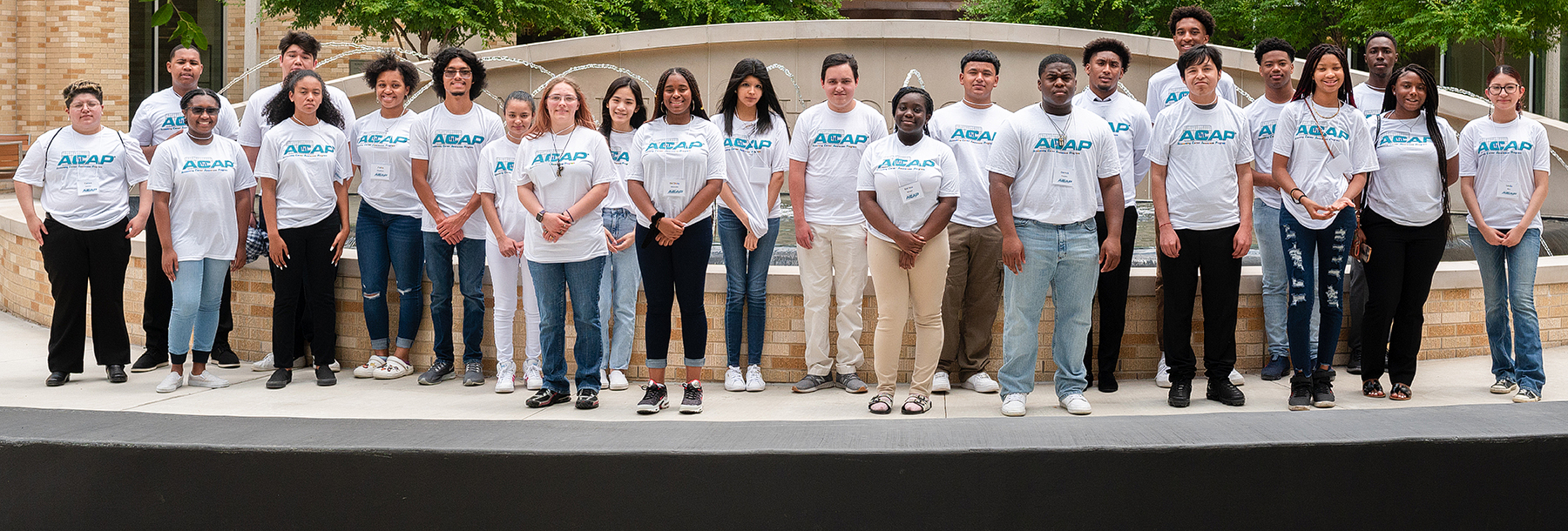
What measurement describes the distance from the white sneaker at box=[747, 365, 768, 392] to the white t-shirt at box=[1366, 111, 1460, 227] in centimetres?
306

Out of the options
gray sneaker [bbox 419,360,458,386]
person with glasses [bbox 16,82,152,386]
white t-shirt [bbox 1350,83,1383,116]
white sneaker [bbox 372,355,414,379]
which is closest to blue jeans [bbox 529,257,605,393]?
gray sneaker [bbox 419,360,458,386]

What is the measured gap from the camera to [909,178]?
5.38 metres

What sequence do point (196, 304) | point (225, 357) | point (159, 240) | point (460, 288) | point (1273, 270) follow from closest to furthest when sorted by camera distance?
point (1273, 270), point (196, 304), point (460, 288), point (159, 240), point (225, 357)

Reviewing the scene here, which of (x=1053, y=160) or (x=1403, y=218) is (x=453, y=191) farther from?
(x=1403, y=218)

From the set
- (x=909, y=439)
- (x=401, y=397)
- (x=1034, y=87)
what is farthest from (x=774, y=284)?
(x=1034, y=87)

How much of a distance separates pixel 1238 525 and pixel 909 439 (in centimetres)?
83

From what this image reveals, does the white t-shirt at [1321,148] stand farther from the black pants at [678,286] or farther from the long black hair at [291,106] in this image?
the long black hair at [291,106]

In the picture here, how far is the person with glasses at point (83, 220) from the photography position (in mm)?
6410

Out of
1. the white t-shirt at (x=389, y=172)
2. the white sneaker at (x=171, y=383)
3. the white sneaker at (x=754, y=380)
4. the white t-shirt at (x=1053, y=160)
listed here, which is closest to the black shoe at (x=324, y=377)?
the white sneaker at (x=171, y=383)

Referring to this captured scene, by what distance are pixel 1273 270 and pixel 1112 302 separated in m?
0.82

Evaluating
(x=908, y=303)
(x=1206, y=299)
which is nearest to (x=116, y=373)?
(x=908, y=303)

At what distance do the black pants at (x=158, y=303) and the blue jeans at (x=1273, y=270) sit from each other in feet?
18.2

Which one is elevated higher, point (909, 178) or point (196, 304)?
point (909, 178)

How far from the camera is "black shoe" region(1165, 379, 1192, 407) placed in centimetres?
569
